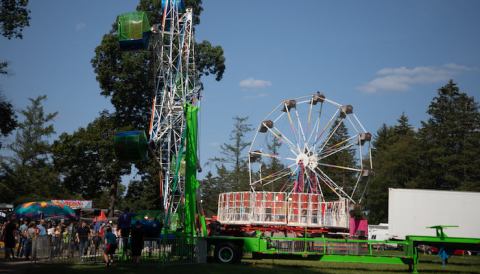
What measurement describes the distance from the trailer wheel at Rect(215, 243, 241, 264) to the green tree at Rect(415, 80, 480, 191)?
51175mm

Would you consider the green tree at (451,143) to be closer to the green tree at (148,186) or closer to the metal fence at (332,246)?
the green tree at (148,186)

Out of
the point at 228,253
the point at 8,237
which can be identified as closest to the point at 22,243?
the point at 8,237

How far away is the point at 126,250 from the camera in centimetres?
2205

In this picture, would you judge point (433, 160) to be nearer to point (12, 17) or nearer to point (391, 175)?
point (391, 175)

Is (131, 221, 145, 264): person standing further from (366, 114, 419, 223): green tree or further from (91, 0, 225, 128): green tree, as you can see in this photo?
(366, 114, 419, 223): green tree

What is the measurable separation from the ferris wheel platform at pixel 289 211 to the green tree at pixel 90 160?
1963 cm

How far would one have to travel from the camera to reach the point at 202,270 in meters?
19.2

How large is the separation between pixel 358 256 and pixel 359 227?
1291cm

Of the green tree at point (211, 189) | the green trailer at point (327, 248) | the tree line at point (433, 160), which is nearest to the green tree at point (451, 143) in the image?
the tree line at point (433, 160)

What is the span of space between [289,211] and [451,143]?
52901mm

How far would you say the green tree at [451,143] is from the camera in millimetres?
72456

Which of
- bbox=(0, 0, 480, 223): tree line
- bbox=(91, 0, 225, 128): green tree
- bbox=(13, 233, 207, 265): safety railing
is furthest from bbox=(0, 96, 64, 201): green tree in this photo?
bbox=(13, 233, 207, 265): safety railing

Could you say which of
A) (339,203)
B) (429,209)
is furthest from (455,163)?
(339,203)

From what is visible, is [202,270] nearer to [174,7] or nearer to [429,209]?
[429,209]
